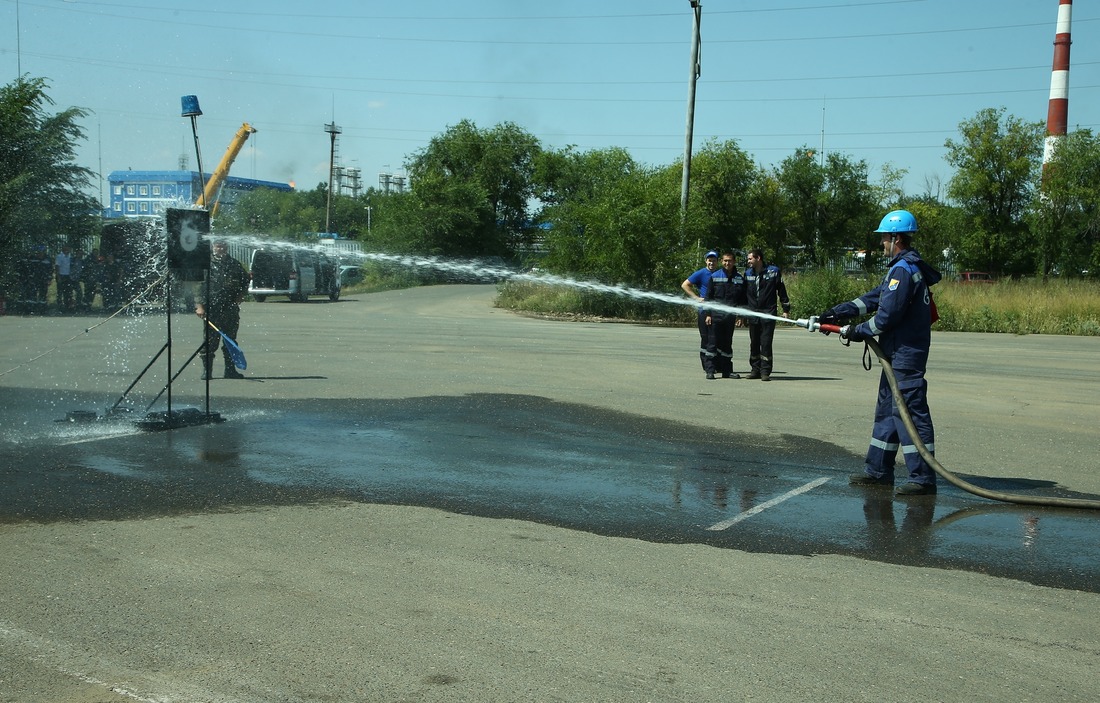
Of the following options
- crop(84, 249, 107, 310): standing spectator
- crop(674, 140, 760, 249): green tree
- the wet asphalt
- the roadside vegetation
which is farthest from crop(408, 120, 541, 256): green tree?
the wet asphalt

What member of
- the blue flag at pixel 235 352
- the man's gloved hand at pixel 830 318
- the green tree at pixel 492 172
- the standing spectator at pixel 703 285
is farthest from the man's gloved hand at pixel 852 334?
the green tree at pixel 492 172

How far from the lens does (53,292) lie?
24859mm

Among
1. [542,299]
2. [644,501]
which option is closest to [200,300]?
[644,501]

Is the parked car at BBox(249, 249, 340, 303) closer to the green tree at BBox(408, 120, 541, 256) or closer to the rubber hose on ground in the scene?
the green tree at BBox(408, 120, 541, 256)

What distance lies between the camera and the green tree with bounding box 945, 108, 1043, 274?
50.0 m

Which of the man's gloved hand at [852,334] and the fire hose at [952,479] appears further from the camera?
the man's gloved hand at [852,334]

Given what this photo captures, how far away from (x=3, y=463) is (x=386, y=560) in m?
4.30

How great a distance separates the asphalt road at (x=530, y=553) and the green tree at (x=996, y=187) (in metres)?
41.3

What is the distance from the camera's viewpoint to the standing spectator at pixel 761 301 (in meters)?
14.7

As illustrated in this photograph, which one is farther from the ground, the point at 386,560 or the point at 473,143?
the point at 473,143

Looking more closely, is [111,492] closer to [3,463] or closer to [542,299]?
[3,463]

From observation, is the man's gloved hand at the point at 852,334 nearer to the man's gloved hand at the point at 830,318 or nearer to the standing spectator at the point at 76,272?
the man's gloved hand at the point at 830,318

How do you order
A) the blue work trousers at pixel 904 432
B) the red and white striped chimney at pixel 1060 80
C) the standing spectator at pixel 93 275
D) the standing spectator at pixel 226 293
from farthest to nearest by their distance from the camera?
the red and white striped chimney at pixel 1060 80 → the standing spectator at pixel 93 275 → the standing spectator at pixel 226 293 → the blue work trousers at pixel 904 432

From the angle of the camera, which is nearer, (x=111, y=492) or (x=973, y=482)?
(x=111, y=492)
